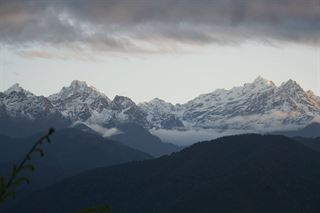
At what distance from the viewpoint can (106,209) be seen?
21.5 m

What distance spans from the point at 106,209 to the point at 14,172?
8.64 ft

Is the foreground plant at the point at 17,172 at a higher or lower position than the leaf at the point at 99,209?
higher

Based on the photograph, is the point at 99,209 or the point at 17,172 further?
the point at 99,209

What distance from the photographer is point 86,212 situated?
70.9ft

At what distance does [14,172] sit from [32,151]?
2.35 feet

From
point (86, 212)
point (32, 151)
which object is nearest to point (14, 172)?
point (32, 151)

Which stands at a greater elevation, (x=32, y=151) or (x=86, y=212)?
(x=32, y=151)

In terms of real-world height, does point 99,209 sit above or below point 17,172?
below

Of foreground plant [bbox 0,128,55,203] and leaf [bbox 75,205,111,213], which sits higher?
foreground plant [bbox 0,128,55,203]

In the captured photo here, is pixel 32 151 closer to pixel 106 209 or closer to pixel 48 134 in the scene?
pixel 48 134

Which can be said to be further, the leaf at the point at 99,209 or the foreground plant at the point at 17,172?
the leaf at the point at 99,209

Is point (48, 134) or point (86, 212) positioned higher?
point (48, 134)

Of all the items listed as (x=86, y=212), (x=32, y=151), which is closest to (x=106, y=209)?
(x=86, y=212)

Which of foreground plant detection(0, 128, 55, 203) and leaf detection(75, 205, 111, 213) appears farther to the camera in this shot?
leaf detection(75, 205, 111, 213)
